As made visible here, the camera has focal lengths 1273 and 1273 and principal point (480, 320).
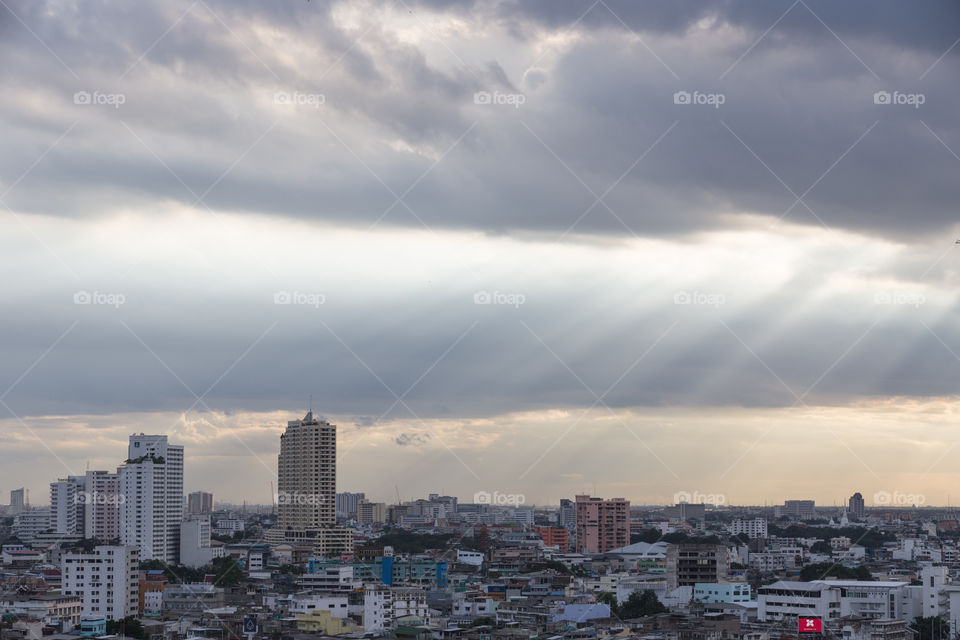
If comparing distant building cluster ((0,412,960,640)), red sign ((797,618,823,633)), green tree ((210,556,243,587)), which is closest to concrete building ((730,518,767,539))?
distant building cluster ((0,412,960,640))

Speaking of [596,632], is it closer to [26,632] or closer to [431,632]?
[431,632]

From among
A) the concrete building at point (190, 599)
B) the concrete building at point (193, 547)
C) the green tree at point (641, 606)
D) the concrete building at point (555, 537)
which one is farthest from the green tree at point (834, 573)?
the concrete building at point (555, 537)

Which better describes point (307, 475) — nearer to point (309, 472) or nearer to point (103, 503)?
point (309, 472)

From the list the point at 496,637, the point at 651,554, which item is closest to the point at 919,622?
the point at 496,637

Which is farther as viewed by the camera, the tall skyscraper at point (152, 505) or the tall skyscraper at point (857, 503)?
the tall skyscraper at point (857, 503)

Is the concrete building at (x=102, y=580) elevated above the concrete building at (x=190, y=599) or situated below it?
above

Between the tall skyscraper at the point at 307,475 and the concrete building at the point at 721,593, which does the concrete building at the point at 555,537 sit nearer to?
the tall skyscraper at the point at 307,475
